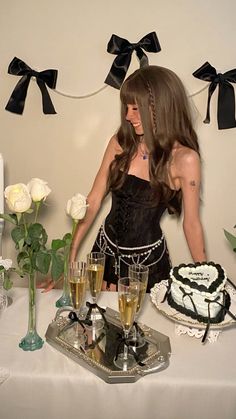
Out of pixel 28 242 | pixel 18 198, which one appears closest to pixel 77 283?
pixel 28 242

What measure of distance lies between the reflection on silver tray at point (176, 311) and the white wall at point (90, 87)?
3.74 feet

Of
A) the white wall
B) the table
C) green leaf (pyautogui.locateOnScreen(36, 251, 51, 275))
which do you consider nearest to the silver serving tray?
the table

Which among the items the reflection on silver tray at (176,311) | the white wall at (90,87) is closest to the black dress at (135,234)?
the white wall at (90,87)

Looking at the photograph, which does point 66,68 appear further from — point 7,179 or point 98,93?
point 7,179

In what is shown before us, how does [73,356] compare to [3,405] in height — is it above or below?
above

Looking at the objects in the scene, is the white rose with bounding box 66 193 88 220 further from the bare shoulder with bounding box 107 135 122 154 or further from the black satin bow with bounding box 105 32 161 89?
the black satin bow with bounding box 105 32 161 89

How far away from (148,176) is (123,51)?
0.76 m

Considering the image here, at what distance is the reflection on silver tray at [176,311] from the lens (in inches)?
48.6

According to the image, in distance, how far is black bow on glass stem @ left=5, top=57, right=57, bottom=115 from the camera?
234 cm

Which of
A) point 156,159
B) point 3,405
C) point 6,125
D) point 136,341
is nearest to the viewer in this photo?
point 3,405

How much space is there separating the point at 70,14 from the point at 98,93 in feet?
1.46

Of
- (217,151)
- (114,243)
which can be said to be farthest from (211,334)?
(217,151)

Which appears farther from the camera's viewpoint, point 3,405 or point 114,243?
point 114,243

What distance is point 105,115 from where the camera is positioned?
2422 millimetres
